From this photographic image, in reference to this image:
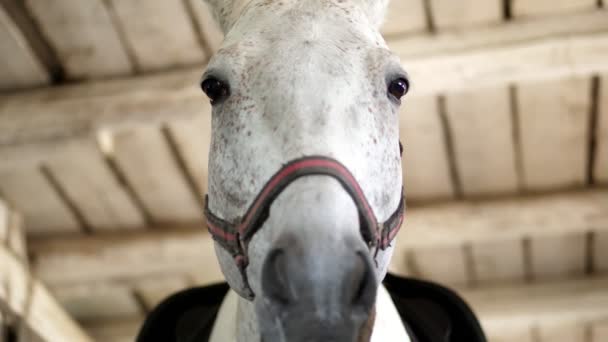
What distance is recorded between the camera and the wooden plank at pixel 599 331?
12.4 feet

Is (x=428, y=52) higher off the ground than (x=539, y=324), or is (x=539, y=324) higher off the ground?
(x=428, y=52)

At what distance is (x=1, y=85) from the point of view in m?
2.86

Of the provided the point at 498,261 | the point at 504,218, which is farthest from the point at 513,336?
the point at 504,218

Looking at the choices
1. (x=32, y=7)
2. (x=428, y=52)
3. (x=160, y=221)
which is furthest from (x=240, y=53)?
(x=160, y=221)

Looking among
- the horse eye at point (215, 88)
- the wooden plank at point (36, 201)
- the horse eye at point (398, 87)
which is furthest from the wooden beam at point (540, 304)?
the horse eye at point (215, 88)

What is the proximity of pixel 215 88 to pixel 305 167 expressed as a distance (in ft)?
0.89

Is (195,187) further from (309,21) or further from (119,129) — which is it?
(309,21)

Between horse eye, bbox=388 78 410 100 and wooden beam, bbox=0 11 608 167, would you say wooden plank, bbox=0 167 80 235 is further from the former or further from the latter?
horse eye, bbox=388 78 410 100

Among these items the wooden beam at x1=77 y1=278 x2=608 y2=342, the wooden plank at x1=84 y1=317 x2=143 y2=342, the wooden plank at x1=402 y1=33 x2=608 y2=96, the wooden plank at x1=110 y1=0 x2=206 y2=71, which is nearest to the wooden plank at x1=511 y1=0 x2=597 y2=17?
the wooden plank at x1=402 y1=33 x2=608 y2=96

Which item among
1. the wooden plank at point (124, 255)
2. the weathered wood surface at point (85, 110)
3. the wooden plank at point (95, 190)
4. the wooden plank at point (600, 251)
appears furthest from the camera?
the wooden plank at point (600, 251)

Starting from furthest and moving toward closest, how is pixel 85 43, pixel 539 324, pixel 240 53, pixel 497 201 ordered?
1. pixel 539 324
2. pixel 497 201
3. pixel 85 43
4. pixel 240 53

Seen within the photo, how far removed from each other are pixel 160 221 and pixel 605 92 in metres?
1.99

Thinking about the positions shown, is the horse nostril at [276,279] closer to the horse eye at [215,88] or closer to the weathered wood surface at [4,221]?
the horse eye at [215,88]

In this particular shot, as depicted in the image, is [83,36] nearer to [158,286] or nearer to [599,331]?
[158,286]
